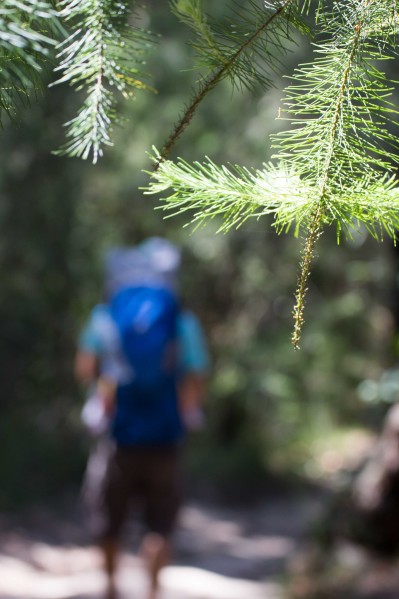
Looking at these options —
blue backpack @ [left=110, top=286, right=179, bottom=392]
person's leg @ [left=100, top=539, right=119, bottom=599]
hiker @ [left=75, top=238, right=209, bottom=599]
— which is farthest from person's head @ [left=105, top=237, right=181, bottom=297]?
person's leg @ [left=100, top=539, right=119, bottom=599]

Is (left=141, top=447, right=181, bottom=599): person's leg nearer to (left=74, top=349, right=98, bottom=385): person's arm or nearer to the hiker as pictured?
the hiker

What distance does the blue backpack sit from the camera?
4.09m

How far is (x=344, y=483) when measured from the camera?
564 centimetres

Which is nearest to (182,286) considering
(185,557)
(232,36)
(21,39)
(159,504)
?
→ (185,557)

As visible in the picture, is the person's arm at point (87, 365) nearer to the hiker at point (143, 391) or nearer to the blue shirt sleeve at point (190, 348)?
the hiker at point (143, 391)

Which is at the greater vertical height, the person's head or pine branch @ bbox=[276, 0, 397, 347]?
the person's head

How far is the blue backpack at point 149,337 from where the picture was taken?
4094mm

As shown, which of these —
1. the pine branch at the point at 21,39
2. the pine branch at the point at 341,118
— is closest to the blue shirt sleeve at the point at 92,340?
the pine branch at the point at 21,39

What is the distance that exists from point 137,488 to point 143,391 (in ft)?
1.99

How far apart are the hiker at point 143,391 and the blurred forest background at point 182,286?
185cm

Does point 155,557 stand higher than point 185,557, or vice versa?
point 185,557

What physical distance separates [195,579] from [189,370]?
8.79 feet

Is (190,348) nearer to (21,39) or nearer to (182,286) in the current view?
(21,39)

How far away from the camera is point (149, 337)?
161 inches
